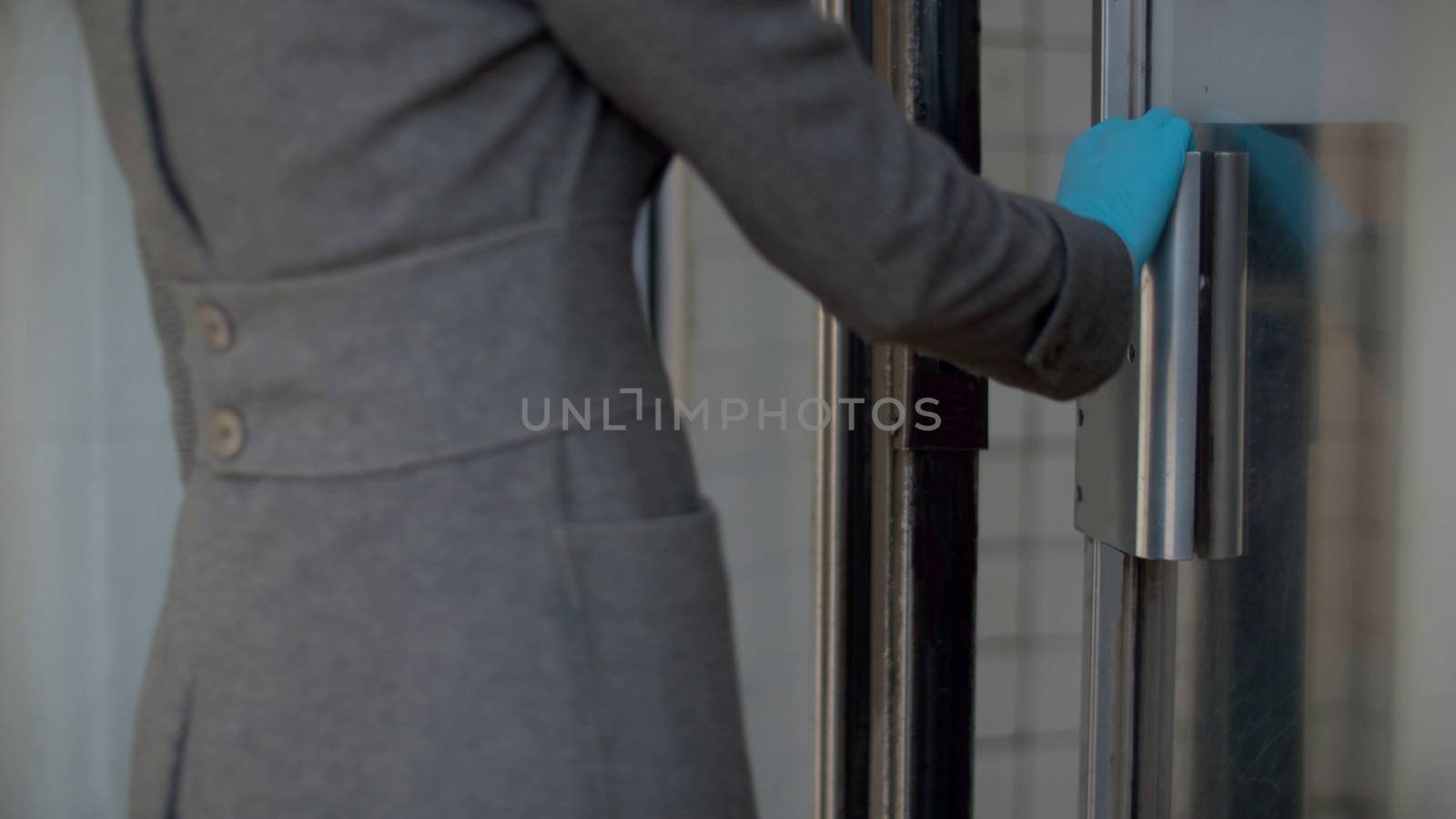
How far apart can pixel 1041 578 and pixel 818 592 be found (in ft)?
1.84

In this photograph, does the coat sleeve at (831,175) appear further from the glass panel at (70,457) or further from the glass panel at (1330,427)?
the glass panel at (70,457)

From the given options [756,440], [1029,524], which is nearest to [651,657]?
[1029,524]

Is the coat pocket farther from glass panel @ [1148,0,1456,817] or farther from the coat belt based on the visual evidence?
glass panel @ [1148,0,1456,817]

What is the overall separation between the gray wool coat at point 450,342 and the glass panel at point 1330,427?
1.23ft

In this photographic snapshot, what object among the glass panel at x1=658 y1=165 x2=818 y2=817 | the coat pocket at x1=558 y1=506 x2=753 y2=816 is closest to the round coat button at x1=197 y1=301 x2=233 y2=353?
the coat pocket at x1=558 y1=506 x2=753 y2=816

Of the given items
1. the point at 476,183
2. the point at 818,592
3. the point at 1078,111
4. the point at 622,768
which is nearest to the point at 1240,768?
the point at 818,592

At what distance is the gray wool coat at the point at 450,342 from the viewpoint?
1.74ft

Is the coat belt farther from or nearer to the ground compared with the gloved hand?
nearer to the ground

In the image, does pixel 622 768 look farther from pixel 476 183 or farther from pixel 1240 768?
pixel 1240 768

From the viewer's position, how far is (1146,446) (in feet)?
2.86

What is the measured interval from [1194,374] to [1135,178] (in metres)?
0.14

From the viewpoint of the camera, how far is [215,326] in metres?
0.56

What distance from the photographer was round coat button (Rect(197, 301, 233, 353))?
558 mm

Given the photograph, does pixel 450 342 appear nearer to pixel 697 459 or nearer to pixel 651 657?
pixel 651 657
